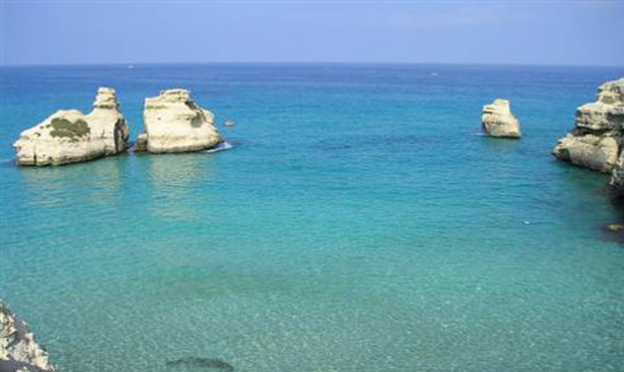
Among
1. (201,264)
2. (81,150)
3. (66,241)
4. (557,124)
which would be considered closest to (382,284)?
(201,264)

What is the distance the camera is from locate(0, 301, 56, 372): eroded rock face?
1252 cm

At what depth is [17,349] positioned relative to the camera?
43.3 ft

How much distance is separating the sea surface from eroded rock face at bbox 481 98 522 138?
34.5ft

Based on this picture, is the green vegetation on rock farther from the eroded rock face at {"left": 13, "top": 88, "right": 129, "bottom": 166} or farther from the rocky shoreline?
the rocky shoreline

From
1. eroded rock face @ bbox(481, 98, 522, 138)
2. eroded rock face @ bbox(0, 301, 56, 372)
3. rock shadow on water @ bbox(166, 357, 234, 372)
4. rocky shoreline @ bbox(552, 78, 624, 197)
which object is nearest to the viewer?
eroded rock face @ bbox(0, 301, 56, 372)

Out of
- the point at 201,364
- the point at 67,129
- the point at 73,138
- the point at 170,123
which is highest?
the point at 170,123

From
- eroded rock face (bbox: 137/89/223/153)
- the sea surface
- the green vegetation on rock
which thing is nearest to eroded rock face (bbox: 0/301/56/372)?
the sea surface

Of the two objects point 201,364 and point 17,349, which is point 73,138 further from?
point 17,349

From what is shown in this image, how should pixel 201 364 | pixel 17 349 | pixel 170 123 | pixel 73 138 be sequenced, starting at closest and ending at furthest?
1. pixel 17 349
2. pixel 201 364
3. pixel 73 138
4. pixel 170 123

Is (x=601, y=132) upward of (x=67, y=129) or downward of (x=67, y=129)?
upward

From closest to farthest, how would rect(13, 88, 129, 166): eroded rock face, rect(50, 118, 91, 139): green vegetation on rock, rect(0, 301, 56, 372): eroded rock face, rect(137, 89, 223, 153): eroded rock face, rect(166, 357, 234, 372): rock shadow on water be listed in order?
rect(0, 301, 56, 372): eroded rock face < rect(166, 357, 234, 372): rock shadow on water < rect(13, 88, 129, 166): eroded rock face < rect(50, 118, 91, 139): green vegetation on rock < rect(137, 89, 223, 153): eroded rock face

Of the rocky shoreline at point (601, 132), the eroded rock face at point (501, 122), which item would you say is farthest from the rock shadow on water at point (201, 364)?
the eroded rock face at point (501, 122)

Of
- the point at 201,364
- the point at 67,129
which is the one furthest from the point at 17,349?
the point at 67,129

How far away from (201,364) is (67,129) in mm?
36593
